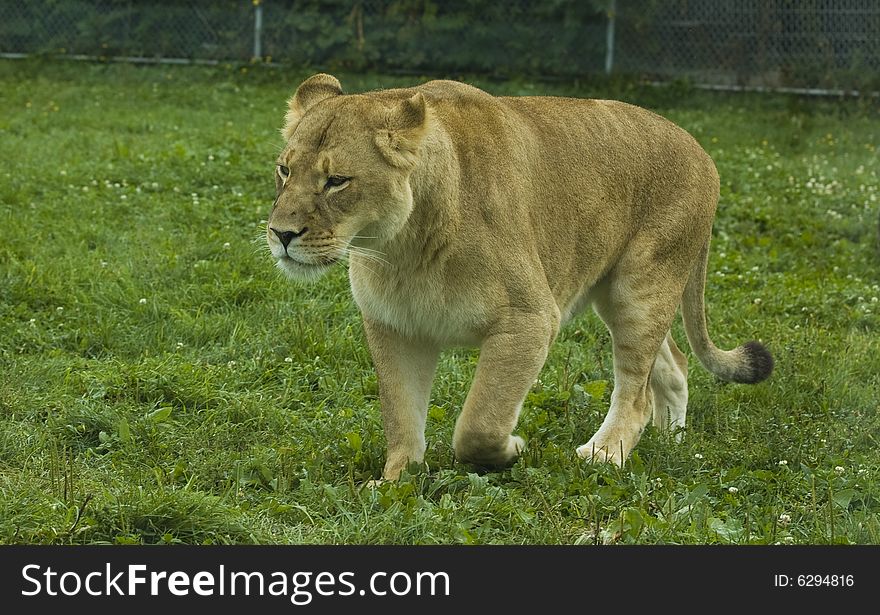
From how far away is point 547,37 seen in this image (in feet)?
53.6

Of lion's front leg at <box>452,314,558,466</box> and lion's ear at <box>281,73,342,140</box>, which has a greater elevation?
lion's ear at <box>281,73,342,140</box>

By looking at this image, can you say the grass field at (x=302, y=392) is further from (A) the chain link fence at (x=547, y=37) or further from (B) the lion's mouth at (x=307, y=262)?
(A) the chain link fence at (x=547, y=37)

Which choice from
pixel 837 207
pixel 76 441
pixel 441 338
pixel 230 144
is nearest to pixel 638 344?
pixel 441 338

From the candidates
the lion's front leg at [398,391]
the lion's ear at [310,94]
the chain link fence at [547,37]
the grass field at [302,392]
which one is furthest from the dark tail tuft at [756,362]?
the chain link fence at [547,37]

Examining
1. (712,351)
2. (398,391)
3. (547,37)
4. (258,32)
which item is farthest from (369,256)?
(258,32)

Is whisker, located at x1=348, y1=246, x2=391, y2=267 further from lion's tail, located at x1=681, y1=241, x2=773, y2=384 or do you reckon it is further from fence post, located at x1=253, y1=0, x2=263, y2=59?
fence post, located at x1=253, y1=0, x2=263, y2=59

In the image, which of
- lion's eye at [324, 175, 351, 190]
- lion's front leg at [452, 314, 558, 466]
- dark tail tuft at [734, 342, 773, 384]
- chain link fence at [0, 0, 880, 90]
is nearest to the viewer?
lion's eye at [324, 175, 351, 190]

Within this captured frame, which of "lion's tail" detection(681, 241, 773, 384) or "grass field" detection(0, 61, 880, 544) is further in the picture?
"lion's tail" detection(681, 241, 773, 384)

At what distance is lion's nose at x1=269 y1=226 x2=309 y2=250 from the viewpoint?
4.37m

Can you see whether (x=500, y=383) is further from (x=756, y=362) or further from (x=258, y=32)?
(x=258, y=32)

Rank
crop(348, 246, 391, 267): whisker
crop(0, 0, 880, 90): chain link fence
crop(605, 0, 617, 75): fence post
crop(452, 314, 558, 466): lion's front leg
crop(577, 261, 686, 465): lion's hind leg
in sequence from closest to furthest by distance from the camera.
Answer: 1. crop(348, 246, 391, 267): whisker
2. crop(452, 314, 558, 466): lion's front leg
3. crop(577, 261, 686, 465): lion's hind leg
4. crop(0, 0, 880, 90): chain link fence
5. crop(605, 0, 617, 75): fence post

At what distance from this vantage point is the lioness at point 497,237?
177 inches

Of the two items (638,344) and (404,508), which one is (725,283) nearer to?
(638,344)

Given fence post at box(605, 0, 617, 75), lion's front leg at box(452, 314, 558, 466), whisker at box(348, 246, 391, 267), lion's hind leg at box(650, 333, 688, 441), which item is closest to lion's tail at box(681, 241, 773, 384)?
lion's hind leg at box(650, 333, 688, 441)
